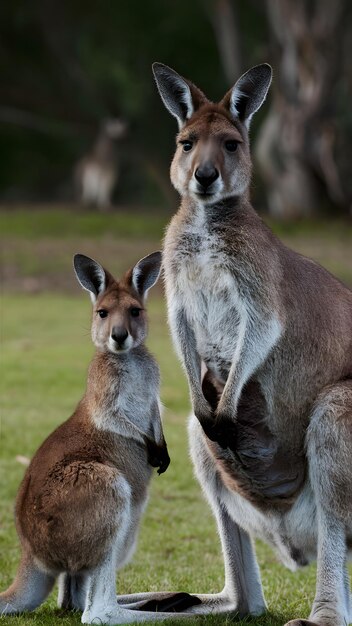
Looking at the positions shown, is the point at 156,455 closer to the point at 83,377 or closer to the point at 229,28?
the point at 83,377

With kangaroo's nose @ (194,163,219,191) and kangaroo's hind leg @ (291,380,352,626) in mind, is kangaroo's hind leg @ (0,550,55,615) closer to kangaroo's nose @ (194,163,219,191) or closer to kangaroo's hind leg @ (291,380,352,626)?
kangaroo's hind leg @ (291,380,352,626)

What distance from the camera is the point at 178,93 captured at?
13.8 ft

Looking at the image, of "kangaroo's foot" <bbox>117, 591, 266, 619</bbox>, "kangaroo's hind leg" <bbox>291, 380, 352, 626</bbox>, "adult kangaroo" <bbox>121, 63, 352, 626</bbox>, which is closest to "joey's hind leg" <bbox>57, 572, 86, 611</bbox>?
"kangaroo's foot" <bbox>117, 591, 266, 619</bbox>

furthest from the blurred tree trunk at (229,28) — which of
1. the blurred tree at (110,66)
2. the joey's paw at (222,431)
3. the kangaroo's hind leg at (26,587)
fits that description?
the kangaroo's hind leg at (26,587)

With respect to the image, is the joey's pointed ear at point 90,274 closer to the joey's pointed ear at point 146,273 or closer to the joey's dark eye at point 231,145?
the joey's pointed ear at point 146,273

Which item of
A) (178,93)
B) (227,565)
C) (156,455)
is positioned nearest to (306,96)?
(178,93)

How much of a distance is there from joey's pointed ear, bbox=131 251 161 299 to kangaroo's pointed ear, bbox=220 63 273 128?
0.70 metres

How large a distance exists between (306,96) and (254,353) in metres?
17.0

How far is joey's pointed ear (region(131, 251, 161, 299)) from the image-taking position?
4.56 m

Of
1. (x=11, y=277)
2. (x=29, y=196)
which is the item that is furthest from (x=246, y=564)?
(x=29, y=196)

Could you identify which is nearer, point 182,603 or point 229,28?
point 182,603

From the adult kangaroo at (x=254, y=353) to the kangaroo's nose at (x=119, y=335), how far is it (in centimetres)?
34

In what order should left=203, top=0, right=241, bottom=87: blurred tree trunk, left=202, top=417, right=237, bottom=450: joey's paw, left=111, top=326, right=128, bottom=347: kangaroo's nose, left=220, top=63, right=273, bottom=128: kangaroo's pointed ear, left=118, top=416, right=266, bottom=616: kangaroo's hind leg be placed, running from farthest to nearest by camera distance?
left=203, top=0, right=241, bottom=87: blurred tree trunk, left=111, top=326, right=128, bottom=347: kangaroo's nose, left=118, top=416, right=266, bottom=616: kangaroo's hind leg, left=220, top=63, right=273, bottom=128: kangaroo's pointed ear, left=202, top=417, right=237, bottom=450: joey's paw

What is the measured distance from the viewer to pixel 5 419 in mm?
8172
